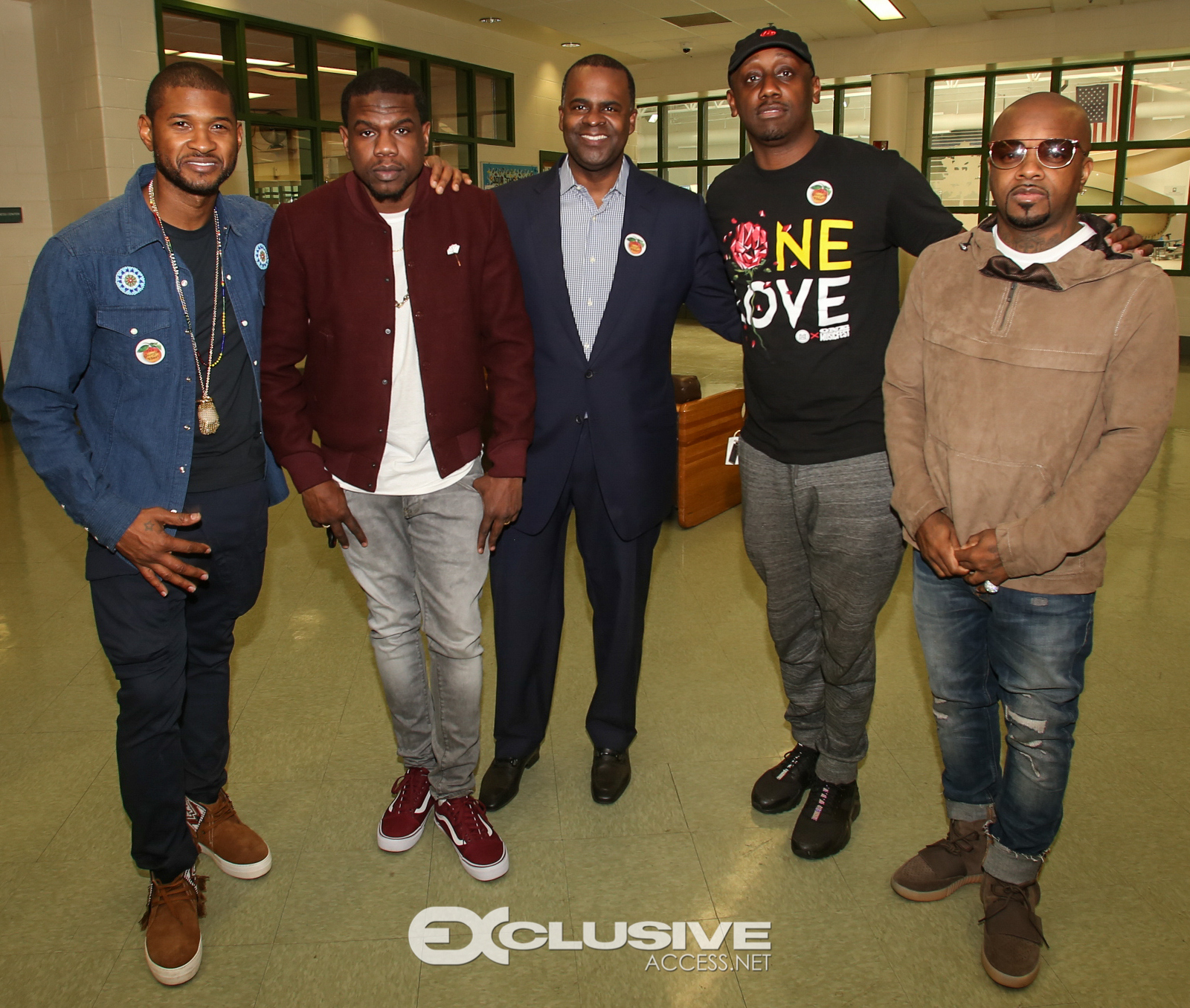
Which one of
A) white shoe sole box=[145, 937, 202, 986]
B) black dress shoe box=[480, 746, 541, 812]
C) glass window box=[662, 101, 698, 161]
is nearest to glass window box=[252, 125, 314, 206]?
black dress shoe box=[480, 746, 541, 812]

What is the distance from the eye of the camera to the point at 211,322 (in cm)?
205

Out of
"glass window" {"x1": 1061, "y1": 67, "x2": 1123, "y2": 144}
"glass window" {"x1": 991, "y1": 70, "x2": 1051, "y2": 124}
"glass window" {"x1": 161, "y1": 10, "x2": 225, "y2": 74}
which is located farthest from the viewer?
"glass window" {"x1": 991, "y1": 70, "x2": 1051, "y2": 124}

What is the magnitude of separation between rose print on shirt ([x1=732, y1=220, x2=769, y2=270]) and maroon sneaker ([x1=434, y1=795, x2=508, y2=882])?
1.48m

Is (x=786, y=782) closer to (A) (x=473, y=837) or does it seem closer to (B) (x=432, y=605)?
(A) (x=473, y=837)

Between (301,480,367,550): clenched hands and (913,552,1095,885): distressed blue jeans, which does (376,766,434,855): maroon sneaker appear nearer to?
(301,480,367,550): clenched hands

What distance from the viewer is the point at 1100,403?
5.82 ft

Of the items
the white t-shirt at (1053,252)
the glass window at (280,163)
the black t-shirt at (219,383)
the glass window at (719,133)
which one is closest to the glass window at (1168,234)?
the glass window at (719,133)

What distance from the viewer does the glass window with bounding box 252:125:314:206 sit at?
30.5 ft

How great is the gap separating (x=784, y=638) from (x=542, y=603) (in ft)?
2.09

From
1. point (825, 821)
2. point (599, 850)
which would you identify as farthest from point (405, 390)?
point (825, 821)

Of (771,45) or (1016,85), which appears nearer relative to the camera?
(771,45)

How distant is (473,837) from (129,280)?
145cm

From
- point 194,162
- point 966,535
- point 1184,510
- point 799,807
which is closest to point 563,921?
point 799,807

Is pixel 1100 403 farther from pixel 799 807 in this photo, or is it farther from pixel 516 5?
pixel 516 5
